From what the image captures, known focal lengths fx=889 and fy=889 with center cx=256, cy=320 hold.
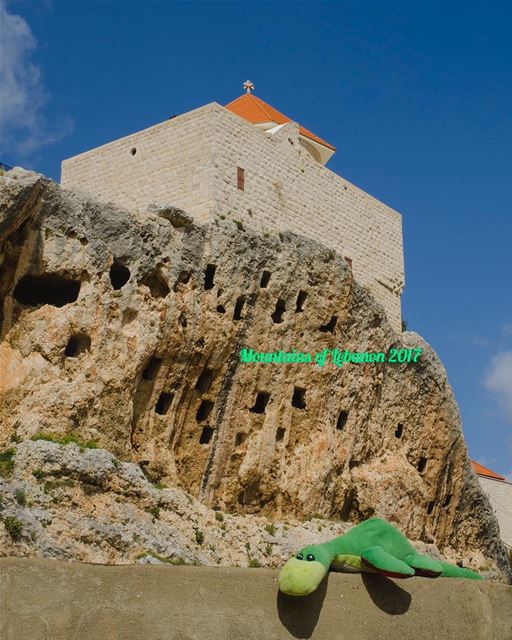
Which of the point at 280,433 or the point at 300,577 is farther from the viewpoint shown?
the point at 280,433

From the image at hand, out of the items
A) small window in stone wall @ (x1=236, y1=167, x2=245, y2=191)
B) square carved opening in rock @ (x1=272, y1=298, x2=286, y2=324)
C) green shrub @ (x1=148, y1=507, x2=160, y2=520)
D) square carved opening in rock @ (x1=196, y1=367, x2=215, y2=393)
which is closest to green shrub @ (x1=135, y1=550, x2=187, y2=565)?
green shrub @ (x1=148, y1=507, x2=160, y2=520)

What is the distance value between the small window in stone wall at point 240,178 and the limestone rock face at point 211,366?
2058 mm

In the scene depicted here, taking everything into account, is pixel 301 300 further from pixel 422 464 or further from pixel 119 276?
pixel 422 464

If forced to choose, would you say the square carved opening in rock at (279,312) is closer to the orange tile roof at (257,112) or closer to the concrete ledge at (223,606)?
the orange tile roof at (257,112)

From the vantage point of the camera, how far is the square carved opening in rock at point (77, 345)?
812 inches

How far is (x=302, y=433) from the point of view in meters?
24.2

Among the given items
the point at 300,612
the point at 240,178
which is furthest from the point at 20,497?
the point at 240,178

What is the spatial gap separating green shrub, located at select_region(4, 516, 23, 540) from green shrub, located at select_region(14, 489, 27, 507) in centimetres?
50

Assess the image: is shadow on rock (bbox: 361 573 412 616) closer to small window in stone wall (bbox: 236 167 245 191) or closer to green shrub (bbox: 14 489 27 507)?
green shrub (bbox: 14 489 27 507)

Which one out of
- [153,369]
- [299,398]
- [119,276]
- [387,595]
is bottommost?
[387,595]

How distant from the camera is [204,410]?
23.0m

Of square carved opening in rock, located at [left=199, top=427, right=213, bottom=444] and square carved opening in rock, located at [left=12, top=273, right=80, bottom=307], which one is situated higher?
square carved opening in rock, located at [left=12, top=273, right=80, bottom=307]

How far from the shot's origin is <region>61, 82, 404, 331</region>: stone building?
986 inches

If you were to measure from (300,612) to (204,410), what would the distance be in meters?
15.9
